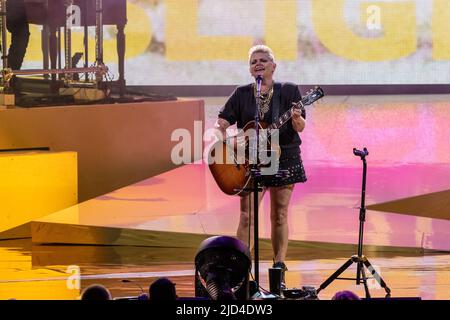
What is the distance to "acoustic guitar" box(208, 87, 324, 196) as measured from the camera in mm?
5199

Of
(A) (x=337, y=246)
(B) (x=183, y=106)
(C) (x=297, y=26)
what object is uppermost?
(C) (x=297, y=26)

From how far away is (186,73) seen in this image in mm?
17609

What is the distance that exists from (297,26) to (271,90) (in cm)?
1238

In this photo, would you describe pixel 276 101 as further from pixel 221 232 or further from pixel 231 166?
pixel 221 232

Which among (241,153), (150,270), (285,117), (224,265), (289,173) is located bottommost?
(150,270)

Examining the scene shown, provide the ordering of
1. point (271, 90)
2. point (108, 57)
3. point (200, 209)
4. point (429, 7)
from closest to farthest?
point (271, 90), point (200, 209), point (108, 57), point (429, 7)

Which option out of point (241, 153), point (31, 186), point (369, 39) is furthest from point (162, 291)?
point (369, 39)

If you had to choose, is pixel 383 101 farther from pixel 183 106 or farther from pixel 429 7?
pixel 183 106

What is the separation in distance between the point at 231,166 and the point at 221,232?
1749mm

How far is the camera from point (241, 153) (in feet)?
17.1

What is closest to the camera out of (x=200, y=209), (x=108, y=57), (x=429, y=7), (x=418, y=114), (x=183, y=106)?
(x=200, y=209)

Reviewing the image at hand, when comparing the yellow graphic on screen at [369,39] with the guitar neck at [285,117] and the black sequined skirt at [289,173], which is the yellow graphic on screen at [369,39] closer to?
the black sequined skirt at [289,173]

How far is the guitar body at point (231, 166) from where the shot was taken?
17.1 feet

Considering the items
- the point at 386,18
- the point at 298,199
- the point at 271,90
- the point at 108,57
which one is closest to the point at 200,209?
the point at 298,199
